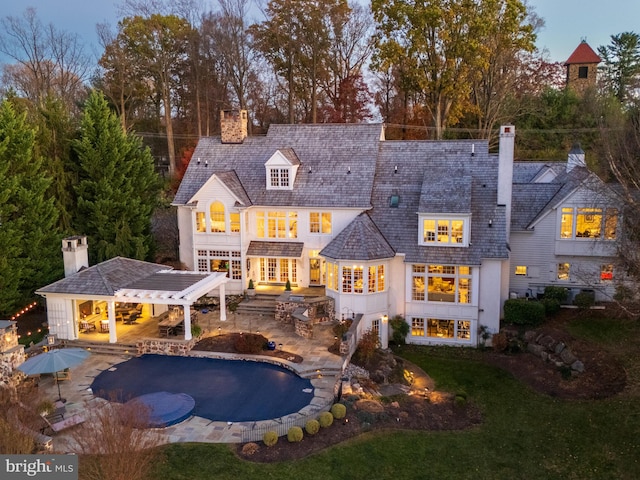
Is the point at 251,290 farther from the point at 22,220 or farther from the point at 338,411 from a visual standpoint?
the point at 338,411

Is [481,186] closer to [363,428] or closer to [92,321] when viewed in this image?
[363,428]

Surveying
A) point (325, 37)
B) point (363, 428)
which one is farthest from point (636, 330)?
point (325, 37)

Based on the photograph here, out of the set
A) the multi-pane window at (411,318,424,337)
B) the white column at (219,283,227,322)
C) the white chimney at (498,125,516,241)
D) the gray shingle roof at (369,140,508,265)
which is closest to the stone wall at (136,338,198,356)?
the white column at (219,283,227,322)

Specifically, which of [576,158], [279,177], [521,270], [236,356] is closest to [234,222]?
[279,177]

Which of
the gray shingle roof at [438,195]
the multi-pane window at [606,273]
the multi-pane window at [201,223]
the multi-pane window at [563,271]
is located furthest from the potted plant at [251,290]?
the multi-pane window at [606,273]

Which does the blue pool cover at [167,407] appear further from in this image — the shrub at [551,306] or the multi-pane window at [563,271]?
the multi-pane window at [563,271]

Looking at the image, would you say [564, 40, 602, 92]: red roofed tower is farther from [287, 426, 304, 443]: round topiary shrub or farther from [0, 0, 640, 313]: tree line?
[287, 426, 304, 443]: round topiary shrub
